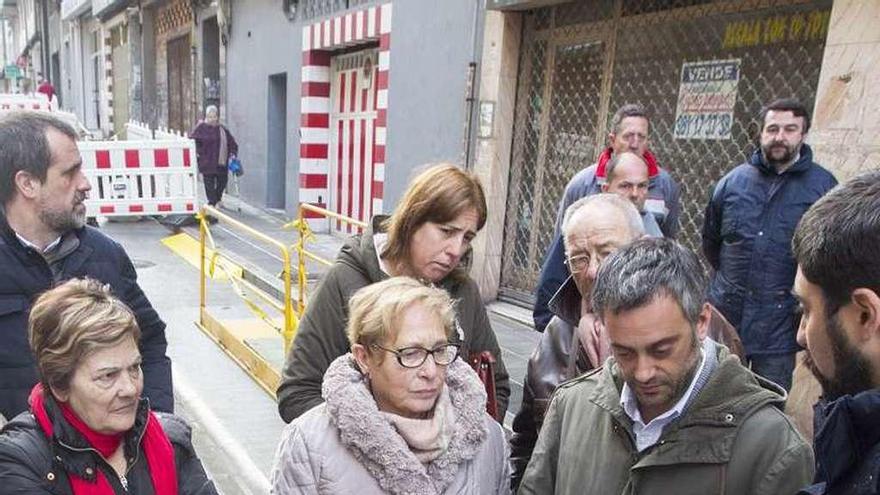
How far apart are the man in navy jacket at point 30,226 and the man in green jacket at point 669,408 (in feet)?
5.61

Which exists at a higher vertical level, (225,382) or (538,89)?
(538,89)

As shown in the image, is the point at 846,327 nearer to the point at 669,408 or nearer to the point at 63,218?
the point at 669,408

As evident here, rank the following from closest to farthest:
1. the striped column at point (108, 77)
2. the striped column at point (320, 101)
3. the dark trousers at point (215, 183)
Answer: the striped column at point (320, 101), the dark trousers at point (215, 183), the striped column at point (108, 77)

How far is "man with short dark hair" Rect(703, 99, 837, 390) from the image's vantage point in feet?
12.1

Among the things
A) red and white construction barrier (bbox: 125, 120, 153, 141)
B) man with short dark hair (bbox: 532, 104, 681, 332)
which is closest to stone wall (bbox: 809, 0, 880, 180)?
man with short dark hair (bbox: 532, 104, 681, 332)

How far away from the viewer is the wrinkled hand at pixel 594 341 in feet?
6.85

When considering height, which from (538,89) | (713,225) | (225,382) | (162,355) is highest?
(538,89)

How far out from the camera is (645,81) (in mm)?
5957

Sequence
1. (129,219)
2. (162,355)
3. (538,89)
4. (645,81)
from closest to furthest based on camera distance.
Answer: (162,355), (645,81), (538,89), (129,219)

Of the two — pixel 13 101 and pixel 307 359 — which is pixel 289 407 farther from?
pixel 13 101

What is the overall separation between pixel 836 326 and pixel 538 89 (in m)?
6.09

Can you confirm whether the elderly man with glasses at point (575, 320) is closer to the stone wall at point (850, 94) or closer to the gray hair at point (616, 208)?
the gray hair at point (616, 208)

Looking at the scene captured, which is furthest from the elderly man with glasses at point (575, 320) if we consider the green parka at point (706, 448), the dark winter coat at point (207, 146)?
the dark winter coat at point (207, 146)

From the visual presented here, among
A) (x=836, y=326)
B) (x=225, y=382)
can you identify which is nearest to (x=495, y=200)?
(x=225, y=382)
